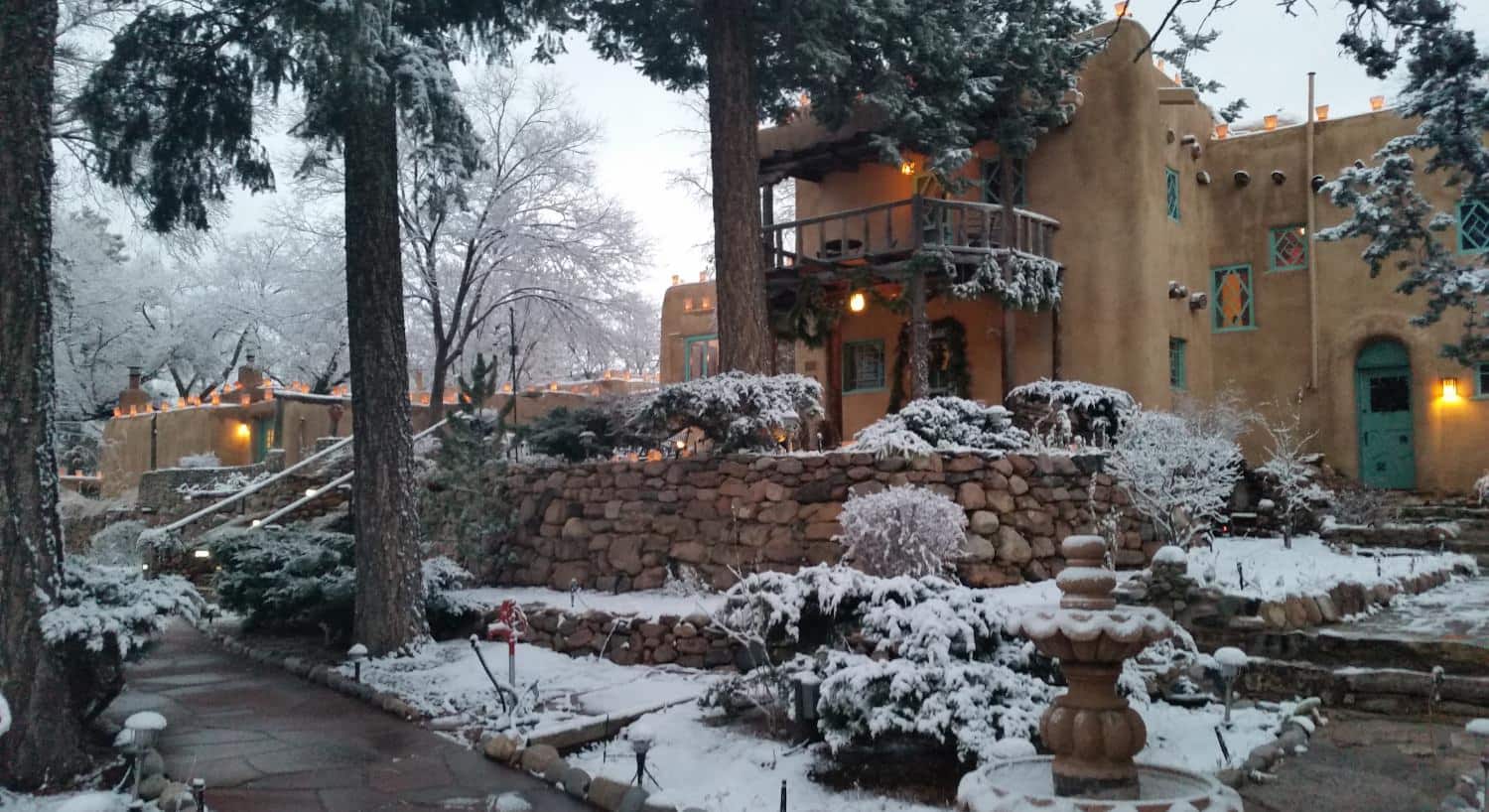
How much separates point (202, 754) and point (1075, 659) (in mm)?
5852

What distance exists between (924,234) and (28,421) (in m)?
12.5

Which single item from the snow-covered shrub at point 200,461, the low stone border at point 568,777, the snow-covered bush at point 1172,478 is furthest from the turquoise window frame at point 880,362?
the snow-covered shrub at point 200,461

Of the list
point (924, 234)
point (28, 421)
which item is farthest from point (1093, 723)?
point (924, 234)

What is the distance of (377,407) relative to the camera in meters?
10.1

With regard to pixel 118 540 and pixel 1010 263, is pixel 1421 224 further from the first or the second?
pixel 118 540

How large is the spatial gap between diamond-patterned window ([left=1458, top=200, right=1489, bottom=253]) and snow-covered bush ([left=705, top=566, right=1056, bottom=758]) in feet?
44.9

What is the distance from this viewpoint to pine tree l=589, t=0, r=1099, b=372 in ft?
43.9

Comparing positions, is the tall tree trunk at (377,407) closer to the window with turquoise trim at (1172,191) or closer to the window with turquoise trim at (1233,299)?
the window with turquoise trim at (1172,191)

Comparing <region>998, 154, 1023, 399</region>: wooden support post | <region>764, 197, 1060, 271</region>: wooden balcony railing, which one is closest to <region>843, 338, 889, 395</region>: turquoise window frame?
<region>764, 197, 1060, 271</region>: wooden balcony railing

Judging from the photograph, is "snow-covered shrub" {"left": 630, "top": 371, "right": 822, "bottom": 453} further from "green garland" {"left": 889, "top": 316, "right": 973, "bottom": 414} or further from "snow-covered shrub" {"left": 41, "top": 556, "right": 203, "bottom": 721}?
"green garland" {"left": 889, "top": 316, "right": 973, "bottom": 414}

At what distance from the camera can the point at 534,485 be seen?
12.5 metres

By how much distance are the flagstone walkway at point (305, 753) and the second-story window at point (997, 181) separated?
13.1 meters

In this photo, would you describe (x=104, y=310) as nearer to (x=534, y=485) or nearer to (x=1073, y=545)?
(x=534, y=485)

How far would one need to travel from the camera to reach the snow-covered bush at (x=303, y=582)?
35.6 feet
